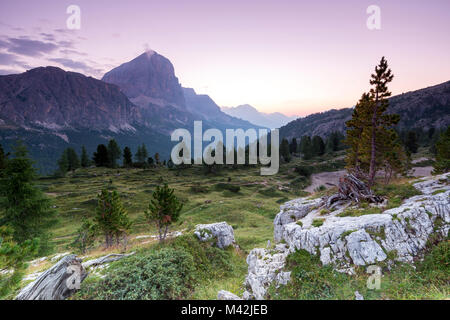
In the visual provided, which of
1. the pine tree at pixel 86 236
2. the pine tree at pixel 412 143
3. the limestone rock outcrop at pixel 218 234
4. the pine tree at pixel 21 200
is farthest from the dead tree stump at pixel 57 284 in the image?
the pine tree at pixel 412 143

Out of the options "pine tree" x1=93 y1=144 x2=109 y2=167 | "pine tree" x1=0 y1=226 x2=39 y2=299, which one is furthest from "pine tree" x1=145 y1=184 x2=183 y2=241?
"pine tree" x1=93 y1=144 x2=109 y2=167

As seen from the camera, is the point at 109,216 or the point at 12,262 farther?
the point at 109,216

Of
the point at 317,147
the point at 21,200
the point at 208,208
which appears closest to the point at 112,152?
the point at 208,208

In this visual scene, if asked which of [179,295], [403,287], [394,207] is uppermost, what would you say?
[394,207]

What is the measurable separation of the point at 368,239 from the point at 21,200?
1269 inches

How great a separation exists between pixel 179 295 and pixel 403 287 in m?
10.7

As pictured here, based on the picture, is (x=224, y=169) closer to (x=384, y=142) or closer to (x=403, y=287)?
(x=384, y=142)

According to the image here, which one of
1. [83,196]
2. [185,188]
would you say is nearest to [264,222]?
[185,188]

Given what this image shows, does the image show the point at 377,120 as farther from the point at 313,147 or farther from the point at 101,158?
the point at 101,158

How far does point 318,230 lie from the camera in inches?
470

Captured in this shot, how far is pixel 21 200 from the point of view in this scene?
22.0 m

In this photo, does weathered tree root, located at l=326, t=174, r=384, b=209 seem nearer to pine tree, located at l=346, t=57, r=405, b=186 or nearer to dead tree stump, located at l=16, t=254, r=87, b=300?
pine tree, located at l=346, t=57, r=405, b=186

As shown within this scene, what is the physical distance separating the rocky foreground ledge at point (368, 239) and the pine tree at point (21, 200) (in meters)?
24.3

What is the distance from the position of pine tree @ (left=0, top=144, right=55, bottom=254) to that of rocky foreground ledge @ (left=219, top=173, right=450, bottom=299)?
2426 centimetres
